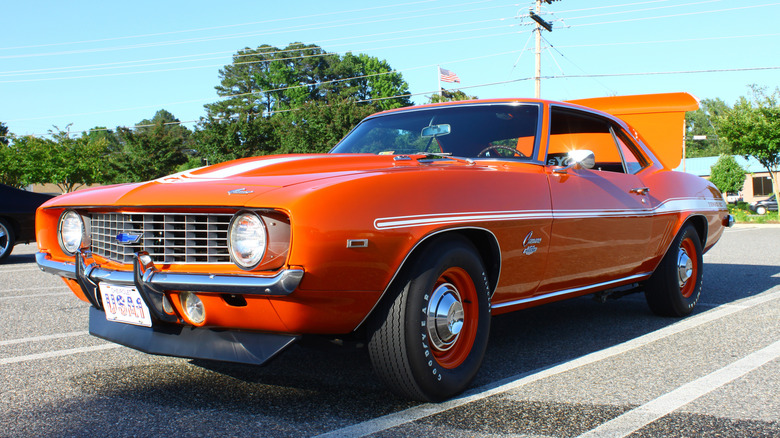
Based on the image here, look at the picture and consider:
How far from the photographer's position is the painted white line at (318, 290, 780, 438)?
264 centimetres

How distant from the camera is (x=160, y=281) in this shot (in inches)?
106

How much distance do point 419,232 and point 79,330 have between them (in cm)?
303

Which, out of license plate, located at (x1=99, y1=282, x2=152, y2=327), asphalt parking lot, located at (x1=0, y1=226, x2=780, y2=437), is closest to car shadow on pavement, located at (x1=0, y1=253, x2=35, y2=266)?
asphalt parking lot, located at (x1=0, y1=226, x2=780, y2=437)

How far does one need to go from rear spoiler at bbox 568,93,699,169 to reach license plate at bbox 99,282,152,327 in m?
5.92

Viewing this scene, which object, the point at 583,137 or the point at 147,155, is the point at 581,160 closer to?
the point at 583,137

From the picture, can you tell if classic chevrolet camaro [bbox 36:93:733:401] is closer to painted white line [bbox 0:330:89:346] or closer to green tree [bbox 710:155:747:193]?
painted white line [bbox 0:330:89:346]

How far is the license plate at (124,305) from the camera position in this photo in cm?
288

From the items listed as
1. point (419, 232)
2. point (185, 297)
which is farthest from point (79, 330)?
point (419, 232)

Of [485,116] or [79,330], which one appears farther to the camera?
[79,330]

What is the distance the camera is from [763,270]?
834 centimetres

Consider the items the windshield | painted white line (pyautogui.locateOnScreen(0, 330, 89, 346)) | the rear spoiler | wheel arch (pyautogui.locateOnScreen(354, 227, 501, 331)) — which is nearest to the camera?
wheel arch (pyautogui.locateOnScreen(354, 227, 501, 331))

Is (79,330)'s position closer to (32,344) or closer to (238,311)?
(32,344)

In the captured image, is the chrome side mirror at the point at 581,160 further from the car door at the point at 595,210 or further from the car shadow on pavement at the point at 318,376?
the car shadow on pavement at the point at 318,376

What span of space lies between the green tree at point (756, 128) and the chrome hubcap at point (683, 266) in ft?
73.1
